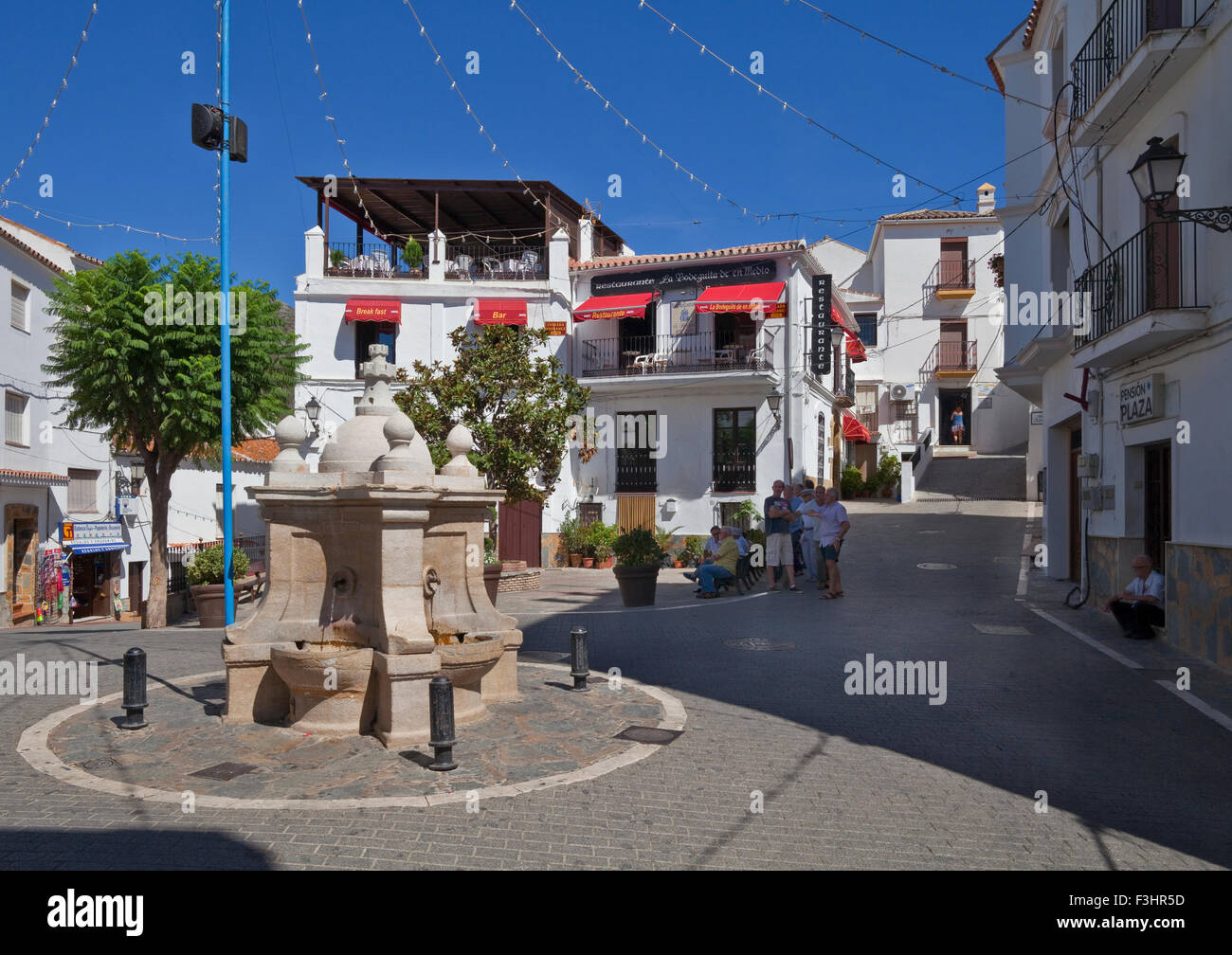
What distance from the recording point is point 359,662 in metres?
6.69

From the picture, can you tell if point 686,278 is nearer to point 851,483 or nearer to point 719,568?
point 851,483

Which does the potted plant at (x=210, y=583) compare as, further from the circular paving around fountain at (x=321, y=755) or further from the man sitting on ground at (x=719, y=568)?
the man sitting on ground at (x=719, y=568)

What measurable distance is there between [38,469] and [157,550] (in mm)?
9321

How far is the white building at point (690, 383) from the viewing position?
2459cm

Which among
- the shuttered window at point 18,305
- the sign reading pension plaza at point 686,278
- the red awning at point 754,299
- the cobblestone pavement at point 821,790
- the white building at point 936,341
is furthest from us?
the white building at point 936,341

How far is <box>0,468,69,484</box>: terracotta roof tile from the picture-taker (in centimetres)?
1955

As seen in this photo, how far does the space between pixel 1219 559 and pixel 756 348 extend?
53.7ft

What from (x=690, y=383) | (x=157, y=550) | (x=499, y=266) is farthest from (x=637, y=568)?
(x=499, y=266)

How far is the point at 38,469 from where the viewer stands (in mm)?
22031

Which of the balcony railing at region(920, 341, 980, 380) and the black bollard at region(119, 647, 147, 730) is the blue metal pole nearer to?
the black bollard at region(119, 647, 147, 730)

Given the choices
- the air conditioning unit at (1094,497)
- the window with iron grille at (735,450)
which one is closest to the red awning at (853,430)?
the window with iron grille at (735,450)

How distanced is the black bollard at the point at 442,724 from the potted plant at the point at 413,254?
71.9 ft

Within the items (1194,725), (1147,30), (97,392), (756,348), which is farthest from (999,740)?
(756,348)
